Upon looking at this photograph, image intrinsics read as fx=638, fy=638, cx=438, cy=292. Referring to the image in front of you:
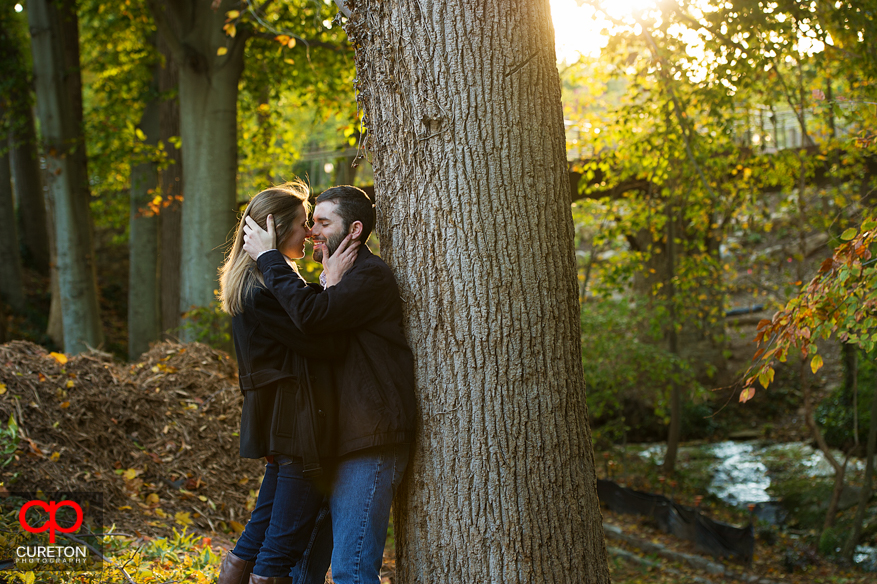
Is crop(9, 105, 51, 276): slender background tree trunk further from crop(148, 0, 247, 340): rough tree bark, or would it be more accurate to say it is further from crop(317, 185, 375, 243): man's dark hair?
crop(317, 185, 375, 243): man's dark hair

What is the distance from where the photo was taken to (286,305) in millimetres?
2469

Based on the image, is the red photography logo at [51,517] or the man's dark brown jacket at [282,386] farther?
the red photography logo at [51,517]

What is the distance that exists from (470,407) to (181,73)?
7323 mm

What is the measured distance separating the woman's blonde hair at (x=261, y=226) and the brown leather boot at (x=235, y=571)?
42.6 inches

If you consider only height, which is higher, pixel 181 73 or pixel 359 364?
pixel 181 73

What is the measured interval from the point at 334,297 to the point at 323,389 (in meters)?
0.43

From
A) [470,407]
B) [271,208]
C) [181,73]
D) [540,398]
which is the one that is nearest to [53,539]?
[271,208]

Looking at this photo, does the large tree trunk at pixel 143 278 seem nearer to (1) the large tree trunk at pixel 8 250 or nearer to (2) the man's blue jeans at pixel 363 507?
(1) the large tree trunk at pixel 8 250

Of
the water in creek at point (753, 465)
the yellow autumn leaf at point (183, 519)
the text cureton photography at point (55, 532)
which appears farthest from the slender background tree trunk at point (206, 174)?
the water in creek at point (753, 465)

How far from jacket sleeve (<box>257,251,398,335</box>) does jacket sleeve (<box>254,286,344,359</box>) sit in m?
0.07

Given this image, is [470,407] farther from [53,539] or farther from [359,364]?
[53,539]

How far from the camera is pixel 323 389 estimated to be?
263 centimetres

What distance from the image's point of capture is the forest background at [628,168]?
20.9 ft

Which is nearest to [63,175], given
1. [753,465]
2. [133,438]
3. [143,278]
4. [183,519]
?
[143,278]
